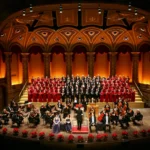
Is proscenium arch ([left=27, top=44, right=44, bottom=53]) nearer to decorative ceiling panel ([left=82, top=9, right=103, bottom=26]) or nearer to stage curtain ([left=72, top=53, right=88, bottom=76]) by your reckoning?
stage curtain ([left=72, top=53, right=88, bottom=76])

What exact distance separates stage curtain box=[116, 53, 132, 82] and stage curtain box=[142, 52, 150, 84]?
1322mm

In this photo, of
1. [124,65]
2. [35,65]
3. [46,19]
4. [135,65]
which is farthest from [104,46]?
[35,65]

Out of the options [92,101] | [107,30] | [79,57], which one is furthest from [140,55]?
[92,101]

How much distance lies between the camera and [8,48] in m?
20.7

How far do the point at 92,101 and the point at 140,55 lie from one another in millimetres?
7582

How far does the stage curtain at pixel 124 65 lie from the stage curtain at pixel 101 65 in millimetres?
972

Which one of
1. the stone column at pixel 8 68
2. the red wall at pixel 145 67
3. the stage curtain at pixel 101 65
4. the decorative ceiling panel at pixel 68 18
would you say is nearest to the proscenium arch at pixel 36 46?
the stone column at pixel 8 68

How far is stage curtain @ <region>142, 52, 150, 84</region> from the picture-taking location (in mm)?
21536

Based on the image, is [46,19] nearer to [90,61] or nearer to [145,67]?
[90,61]

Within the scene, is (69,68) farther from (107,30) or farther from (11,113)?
(11,113)

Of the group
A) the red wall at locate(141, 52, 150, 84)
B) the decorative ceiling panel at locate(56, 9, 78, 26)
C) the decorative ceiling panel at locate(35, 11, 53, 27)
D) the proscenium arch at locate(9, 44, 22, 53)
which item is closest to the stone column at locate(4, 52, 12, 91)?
the proscenium arch at locate(9, 44, 22, 53)

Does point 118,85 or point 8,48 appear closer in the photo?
point 118,85

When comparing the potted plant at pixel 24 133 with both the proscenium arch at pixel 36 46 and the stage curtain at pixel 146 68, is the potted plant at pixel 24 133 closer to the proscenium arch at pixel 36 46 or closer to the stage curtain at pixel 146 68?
the proscenium arch at pixel 36 46

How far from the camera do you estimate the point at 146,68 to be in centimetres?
2170
